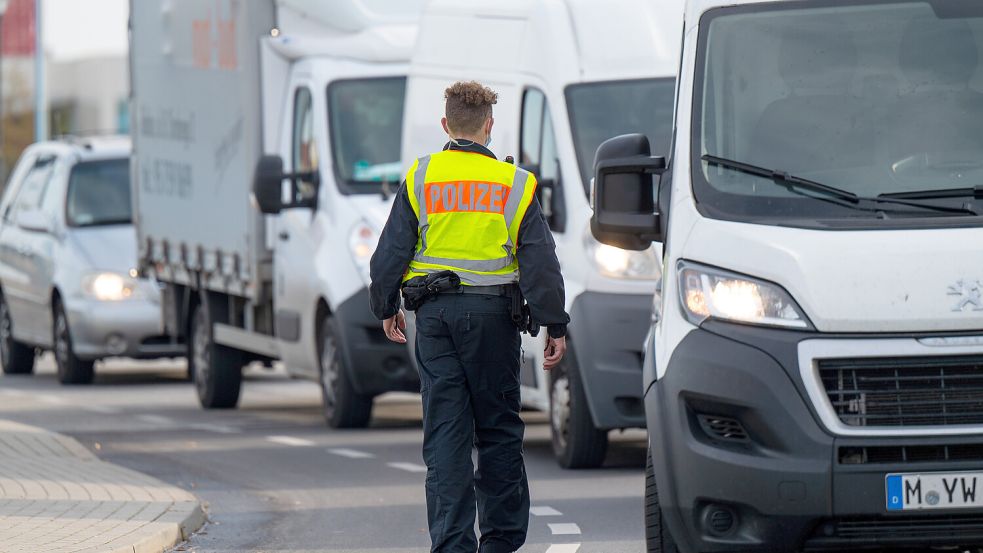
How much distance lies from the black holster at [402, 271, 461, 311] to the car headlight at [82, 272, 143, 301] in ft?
41.9

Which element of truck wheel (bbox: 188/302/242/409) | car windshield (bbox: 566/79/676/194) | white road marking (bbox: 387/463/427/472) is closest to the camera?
car windshield (bbox: 566/79/676/194)

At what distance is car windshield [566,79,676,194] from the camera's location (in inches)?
475

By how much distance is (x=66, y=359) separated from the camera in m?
20.4

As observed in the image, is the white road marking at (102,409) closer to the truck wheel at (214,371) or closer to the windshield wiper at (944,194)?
the truck wheel at (214,371)

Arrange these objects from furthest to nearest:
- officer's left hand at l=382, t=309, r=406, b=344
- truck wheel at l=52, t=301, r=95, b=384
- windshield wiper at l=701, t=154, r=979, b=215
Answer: truck wheel at l=52, t=301, r=95, b=384 → officer's left hand at l=382, t=309, r=406, b=344 → windshield wiper at l=701, t=154, r=979, b=215

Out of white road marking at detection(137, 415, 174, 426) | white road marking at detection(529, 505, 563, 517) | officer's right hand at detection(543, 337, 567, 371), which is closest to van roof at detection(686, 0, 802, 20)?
officer's right hand at detection(543, 337, 567, 371)

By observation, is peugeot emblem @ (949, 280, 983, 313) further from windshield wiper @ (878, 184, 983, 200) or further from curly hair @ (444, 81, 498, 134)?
curly hair @ (444, 81, 498, 134)

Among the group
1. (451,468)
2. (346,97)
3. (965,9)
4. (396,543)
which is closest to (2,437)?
(346,97)

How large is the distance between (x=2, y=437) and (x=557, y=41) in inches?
174

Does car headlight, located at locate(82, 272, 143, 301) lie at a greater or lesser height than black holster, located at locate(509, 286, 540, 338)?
lesser

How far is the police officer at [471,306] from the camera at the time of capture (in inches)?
292

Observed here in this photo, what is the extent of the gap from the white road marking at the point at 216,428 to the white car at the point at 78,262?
3935mm

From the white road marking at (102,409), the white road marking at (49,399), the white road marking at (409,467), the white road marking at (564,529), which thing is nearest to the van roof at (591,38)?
the white road marking at (409,467)

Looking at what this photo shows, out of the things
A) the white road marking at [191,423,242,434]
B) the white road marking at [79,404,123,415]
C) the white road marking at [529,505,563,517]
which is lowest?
the white road marking at [79,404,123,415]
